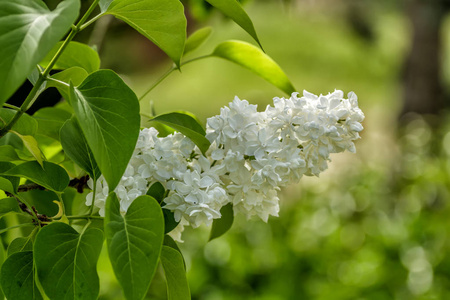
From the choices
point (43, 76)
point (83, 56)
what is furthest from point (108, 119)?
point (83, 56)

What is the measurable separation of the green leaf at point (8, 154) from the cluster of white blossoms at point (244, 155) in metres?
0.07

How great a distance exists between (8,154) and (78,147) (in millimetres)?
63

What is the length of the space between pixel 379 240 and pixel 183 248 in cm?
59

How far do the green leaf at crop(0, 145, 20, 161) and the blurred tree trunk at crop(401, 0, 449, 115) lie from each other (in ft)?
11.0

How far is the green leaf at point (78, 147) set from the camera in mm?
400

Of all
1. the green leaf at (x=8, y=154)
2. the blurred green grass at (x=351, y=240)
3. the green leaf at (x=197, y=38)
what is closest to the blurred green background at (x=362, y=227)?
the blurred green grass at (x=351, y=240)

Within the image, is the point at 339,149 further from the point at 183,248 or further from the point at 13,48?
the point at 183,248

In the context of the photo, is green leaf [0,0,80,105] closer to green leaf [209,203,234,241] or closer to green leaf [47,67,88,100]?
green leaf [47,67,88,100]

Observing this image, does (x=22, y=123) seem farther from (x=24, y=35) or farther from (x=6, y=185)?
(x=24, y=35)

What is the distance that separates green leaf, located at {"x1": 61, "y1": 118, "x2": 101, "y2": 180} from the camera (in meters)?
0.40

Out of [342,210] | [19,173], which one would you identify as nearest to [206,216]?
[19,173]

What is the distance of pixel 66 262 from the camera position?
363 mm

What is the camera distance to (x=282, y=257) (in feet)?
5.25

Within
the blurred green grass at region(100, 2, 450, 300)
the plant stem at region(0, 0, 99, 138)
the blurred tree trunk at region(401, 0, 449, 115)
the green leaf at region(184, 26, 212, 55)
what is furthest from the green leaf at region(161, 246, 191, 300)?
the blurred tree trunk at region(401, 0, 449, 115)
